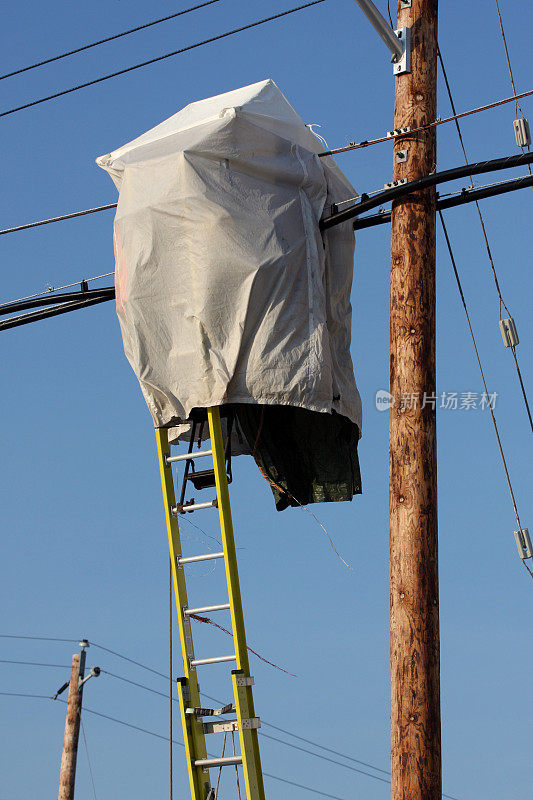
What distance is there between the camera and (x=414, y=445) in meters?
7.07

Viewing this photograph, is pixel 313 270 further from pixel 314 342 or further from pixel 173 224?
pixel 173 224

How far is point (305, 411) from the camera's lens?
8.57 m

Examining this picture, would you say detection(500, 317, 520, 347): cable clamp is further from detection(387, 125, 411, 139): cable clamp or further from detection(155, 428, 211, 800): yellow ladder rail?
detection(155, 428, 211, 800): yellow ladder rail

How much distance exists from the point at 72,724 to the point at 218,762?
31.1ft

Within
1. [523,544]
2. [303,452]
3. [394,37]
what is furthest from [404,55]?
[523,544]

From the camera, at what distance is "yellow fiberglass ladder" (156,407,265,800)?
6965 mm

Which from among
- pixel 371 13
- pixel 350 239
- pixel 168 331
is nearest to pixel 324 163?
pixel 350 239

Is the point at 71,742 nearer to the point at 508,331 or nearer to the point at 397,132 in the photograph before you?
the point at 508,331

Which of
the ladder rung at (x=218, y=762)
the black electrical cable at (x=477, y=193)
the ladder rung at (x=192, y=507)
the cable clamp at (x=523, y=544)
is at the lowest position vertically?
the ladder rung at (x=218, y=762)

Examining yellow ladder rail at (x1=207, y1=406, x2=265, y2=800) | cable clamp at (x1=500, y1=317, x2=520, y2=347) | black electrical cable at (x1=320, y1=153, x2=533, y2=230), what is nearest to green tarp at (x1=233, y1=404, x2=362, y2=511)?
yellow ladder rail at (x1=207, y1=406, x2=265, y2=800)

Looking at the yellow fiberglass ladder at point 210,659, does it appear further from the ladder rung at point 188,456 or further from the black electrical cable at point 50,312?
the black electrical cable at point 50,312

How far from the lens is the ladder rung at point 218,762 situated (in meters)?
7.01

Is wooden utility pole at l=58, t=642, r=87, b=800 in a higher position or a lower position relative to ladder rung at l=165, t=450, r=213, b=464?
lower

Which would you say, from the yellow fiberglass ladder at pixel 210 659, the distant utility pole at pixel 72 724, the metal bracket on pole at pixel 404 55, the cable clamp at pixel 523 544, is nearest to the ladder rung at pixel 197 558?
the yellow fiberglass ladder at pixel 210 659
